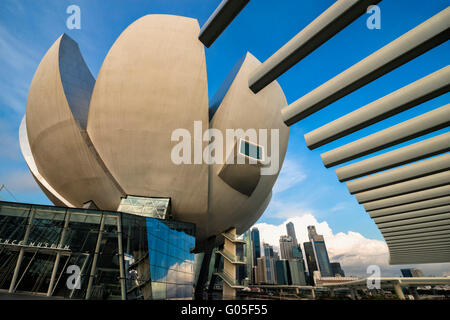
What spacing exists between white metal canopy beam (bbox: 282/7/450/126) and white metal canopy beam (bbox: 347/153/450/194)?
19.1ft

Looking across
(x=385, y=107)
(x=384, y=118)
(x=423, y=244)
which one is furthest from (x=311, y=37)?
(x=423, y=244)

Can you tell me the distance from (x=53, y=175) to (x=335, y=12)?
2552 centimetres

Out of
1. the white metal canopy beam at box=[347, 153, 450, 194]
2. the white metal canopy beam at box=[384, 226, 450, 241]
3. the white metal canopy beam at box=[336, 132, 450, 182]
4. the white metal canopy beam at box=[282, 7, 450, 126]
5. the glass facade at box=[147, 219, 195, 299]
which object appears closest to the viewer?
the white metal canopy beam at box=[282, 7, 450, 126]

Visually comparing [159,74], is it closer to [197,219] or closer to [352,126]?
[197,219]

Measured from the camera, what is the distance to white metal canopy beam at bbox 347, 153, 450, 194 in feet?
28.4

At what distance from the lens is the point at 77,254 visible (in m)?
13.1

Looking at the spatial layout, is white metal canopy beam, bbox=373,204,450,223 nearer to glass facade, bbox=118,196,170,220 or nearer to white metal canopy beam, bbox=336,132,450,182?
white metal canopy beam, bbox=336,132,450,182

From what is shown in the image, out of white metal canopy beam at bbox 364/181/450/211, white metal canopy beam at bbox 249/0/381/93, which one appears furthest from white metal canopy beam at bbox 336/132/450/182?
white metal canopy beam at bbox 249/0/381/93

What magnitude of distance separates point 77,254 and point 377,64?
15.9 metres

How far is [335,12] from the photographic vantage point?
4434 mm

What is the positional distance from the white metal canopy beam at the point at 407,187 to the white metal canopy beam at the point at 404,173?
1.08 metres

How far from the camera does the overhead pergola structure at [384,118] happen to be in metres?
4.66
